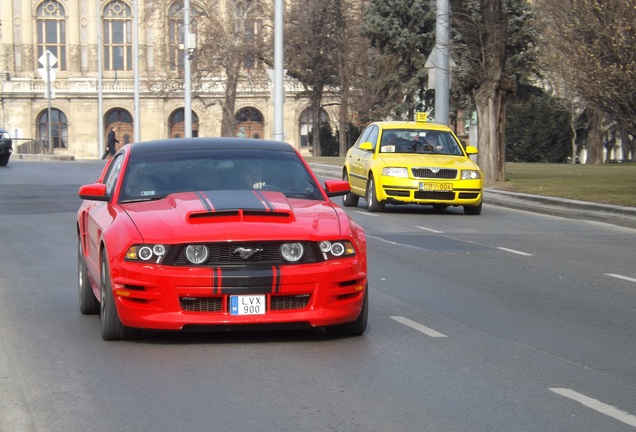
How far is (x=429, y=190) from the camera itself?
21984mm

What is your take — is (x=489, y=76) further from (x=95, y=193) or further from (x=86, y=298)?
(x=95, y=193)

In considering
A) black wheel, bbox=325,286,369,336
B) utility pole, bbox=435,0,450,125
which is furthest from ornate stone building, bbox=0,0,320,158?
black wheel, bbox=325,286,369,336

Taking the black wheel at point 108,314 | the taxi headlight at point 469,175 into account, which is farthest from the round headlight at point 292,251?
the taxi headlight at point 469,175

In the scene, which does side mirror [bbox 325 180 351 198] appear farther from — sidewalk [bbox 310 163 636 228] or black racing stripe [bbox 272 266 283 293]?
sidewalk [bbox 310 163 636 228]

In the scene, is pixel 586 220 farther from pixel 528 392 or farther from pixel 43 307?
pixel 528 392

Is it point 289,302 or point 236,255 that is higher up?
point 236,255

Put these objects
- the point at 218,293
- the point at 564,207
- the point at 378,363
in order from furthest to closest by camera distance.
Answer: the point at 564,207
the point at 218,293
the point at 378,363

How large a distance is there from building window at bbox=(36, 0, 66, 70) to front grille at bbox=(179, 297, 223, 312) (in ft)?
281

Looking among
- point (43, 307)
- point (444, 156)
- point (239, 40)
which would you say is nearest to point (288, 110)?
point (239, 40)

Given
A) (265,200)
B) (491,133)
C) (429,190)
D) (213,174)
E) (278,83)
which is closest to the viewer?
(265,200)

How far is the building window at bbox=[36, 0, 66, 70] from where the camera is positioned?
90875 mm

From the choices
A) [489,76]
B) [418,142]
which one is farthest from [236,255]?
[489,76]

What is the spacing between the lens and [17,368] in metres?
7.91

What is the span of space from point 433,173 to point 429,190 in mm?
324
